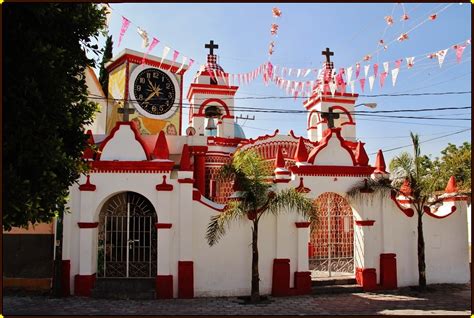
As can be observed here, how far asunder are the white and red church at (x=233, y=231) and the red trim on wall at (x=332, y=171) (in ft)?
0.09

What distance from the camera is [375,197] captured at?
12.9 meters

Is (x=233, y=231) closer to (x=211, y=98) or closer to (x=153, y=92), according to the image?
(x=211, y=98)

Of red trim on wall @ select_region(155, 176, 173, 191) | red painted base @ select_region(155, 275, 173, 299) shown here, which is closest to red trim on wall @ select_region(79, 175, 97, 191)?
red trim on wall @ select_region(155, 176, 173, 191)

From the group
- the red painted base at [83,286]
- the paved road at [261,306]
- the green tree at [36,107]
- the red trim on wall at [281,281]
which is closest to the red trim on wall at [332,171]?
the red trim on wall at [281,281]

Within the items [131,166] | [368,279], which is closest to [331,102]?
[368,279]

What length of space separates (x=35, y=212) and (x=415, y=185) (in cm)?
986

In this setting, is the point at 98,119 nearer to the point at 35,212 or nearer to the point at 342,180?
the point at 342,180

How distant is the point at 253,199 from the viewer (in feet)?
35.8

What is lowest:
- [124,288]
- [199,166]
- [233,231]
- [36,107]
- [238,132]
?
[124,288]

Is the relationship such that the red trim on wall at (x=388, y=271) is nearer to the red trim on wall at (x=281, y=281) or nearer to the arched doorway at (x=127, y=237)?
the red trim on wall at (x=281, y=281)

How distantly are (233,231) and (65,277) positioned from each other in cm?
443

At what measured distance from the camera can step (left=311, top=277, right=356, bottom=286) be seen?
12164mm

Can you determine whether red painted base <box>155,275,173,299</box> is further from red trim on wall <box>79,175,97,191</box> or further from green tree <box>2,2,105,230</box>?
green tree <box>2,2,105,230</box>

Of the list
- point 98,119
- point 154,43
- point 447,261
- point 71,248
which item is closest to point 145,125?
point 98,119
